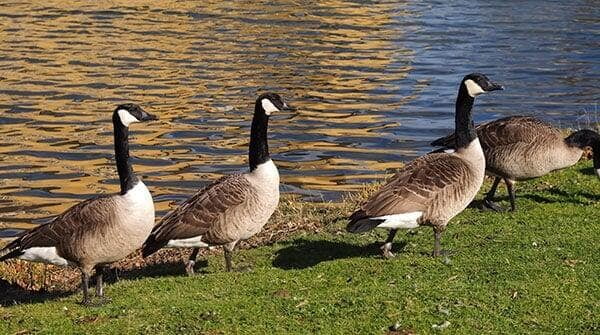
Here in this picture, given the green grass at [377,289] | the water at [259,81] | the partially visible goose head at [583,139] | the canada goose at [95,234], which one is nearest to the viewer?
the green grass at [377,289]

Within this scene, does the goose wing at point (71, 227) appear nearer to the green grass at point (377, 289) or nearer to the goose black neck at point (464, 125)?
the green grass at point (377, 289)

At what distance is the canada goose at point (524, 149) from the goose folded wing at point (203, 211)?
13.1 ft

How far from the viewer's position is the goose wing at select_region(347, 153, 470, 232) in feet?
36.6

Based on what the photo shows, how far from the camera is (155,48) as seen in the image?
127 ft

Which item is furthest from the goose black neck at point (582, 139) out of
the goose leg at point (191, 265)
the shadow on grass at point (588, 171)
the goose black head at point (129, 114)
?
the goose black head at point (129, 114)

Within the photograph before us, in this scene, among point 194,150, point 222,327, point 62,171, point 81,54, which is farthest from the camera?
point 81,54

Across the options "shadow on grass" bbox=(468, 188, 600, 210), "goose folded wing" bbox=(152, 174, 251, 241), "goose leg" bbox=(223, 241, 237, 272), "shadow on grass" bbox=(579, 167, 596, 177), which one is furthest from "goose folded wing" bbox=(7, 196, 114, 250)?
"shadow on grass" bbox=(579, 167, 596, 177)

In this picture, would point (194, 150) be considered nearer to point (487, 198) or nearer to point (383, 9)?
point (487, 198)

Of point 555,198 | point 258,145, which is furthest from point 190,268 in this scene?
point 555,198

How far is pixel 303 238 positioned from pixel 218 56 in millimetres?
24497

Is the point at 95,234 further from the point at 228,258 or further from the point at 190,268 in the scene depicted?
the point at 228,258

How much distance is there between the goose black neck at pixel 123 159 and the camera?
11.2 metres

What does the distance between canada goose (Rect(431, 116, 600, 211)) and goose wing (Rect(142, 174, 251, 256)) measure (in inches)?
157

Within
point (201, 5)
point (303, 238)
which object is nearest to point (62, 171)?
point (303, 238)
